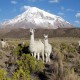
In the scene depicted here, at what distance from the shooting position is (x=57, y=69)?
1482 centimetres

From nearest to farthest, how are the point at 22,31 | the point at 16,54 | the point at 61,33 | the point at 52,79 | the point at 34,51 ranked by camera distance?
the point at 52,79 < the point at 34,51 < the point at 16,54 < the point at 61,33 < the point at 22,31

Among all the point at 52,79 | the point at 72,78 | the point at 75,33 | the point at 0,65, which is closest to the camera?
the point at 72,78

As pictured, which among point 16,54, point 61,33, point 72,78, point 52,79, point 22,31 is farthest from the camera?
point 22,31

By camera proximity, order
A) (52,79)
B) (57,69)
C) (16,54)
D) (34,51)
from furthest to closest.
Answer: (16,54)
(34,51)
(57,69)
(52,79)

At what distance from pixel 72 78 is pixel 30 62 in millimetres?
4660

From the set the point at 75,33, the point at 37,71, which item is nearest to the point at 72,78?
the point at 37,71

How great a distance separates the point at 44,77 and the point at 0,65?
415 centimetres

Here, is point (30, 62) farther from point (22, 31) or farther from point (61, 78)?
point (22, 31)

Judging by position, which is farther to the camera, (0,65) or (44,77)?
(0,65)

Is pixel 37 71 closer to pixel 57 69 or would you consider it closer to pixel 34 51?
pixel 57 69

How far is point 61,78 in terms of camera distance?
40.6 feet

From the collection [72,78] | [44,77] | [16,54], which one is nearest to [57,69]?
[44,77]

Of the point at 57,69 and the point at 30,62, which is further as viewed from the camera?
the point at 30,62

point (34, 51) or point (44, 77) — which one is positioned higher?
point (34, 51)
